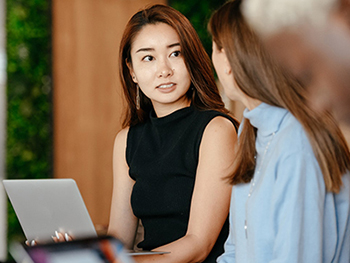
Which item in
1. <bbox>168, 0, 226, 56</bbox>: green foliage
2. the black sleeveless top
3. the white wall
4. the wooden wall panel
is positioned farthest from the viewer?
<bbox>168, 0, 226, 56</bbox>: green foliage

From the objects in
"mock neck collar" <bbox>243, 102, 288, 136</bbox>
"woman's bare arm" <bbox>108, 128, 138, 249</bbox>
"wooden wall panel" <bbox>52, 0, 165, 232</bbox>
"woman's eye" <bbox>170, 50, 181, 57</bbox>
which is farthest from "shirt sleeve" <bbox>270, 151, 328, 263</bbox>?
"wooden wall panel" <bbox>52, 0, 165, 232</bbox>

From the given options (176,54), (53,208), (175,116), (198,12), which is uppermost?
(198,12)

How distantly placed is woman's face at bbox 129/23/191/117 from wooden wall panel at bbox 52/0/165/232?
2101 millimetres

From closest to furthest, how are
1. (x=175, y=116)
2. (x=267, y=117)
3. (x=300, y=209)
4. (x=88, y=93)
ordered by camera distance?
(x=300, y=209) → (x=267, y=117) → (x=175, y=116) → (x=88, y=93)

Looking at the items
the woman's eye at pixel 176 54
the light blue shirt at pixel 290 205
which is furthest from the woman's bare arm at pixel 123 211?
the light blue shirt at pixel 290 205

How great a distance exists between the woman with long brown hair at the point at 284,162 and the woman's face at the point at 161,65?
1.48 feet

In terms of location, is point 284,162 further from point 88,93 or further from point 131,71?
point 88,93

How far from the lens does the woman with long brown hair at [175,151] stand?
1.37 metres

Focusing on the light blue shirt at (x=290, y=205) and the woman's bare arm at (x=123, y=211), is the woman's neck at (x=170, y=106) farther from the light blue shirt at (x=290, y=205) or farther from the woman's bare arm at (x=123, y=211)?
the light blue shirt at (x=290, y=205)

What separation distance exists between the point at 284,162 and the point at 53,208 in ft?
2.39

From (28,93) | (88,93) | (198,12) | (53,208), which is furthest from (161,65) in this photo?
(198,12)

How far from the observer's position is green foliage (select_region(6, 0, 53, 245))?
3.35 metres

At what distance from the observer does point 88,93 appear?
3.71 metres

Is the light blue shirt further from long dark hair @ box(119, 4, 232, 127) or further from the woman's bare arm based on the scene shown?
the woman's bare arm
